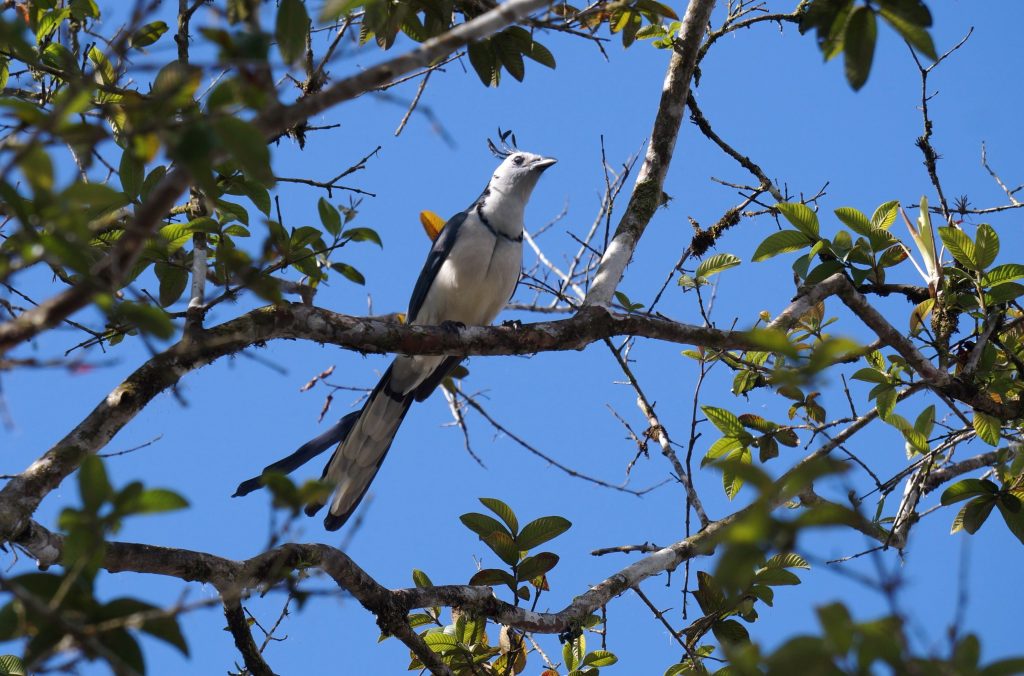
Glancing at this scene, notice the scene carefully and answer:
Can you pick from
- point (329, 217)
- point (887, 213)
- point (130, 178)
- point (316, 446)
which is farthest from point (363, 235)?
point (887, 213)

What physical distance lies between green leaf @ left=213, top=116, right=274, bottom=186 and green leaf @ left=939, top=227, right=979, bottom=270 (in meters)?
2.78

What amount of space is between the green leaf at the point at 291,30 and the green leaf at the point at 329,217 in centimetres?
80

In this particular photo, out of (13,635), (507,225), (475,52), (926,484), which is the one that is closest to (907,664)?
(13,635)

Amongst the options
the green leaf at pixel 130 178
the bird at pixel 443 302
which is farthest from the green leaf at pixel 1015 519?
the green leaf at pixel 130 178

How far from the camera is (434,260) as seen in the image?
5117 millimetres

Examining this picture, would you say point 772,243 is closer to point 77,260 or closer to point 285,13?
point 285,13

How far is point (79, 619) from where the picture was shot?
1.74m

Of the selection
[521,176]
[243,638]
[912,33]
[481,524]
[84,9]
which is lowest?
[243,638]

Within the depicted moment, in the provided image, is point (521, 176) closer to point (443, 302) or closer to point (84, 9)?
point (443, 302)

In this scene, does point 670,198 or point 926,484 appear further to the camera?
point 670,198

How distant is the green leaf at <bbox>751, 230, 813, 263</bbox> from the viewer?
368 cm

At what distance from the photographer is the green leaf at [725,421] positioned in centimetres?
376

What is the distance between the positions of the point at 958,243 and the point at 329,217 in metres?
2.30

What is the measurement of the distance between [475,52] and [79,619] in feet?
7.92
